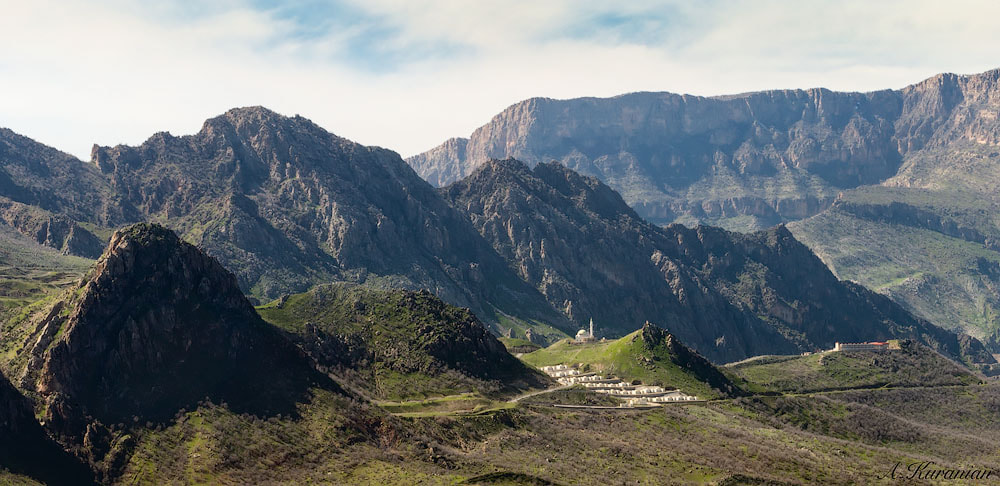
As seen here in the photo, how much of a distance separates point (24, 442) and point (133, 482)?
74.4 ft

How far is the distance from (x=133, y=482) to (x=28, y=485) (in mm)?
19659

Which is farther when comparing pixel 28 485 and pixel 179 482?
pixel 179 482

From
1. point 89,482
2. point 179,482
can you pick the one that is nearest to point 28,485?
point 89,482

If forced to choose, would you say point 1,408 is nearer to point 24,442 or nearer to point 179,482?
point 24,442

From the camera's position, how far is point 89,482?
197375mm

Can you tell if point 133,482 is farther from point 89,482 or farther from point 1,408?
point 1,408

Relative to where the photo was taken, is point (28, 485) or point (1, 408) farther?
point (1, 408)

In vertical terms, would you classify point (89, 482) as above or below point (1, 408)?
below

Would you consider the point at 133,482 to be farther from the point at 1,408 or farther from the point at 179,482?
the point at 1,408

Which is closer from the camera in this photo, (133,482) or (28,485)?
(28,485)

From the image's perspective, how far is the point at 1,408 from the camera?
19800cm

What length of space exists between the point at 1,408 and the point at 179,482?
37.4 meters

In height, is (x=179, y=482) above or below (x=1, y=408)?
below

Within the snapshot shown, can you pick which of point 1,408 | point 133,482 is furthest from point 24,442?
point 133,482
